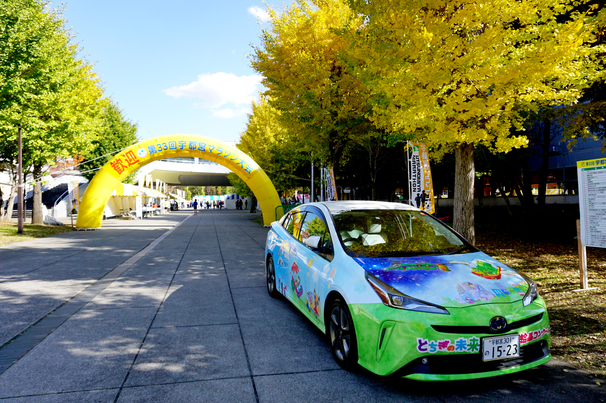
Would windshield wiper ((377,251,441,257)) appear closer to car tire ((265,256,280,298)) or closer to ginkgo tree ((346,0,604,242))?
car tire ((265,256,280,298))

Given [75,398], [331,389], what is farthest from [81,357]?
[331,389]

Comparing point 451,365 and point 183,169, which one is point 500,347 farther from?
point 183,169

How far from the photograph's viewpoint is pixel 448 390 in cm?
326

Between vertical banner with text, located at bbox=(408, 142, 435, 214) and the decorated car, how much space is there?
14.4 feet

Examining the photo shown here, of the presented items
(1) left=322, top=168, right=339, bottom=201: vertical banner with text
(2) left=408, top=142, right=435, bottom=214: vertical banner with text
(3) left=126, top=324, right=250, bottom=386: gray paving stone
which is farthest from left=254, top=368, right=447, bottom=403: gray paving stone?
(1) left=322, top=168, right=339, bottom=201: vertical banner with text

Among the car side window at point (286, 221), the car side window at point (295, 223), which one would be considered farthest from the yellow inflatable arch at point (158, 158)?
the car side window at point (295, 223)

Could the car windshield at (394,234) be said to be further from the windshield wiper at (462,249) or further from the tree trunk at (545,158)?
the tree trunk at (545,158)

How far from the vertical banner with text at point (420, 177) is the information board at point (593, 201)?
125 inches

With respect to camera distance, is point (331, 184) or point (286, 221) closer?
point (286, 221)

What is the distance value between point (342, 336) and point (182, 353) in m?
1.70

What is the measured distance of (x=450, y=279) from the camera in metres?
3.37

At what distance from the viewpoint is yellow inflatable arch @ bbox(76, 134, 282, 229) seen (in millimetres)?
20781

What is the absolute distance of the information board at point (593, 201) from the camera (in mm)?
5625

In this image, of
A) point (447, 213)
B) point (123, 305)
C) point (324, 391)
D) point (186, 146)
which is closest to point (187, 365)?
point (324, 391)
